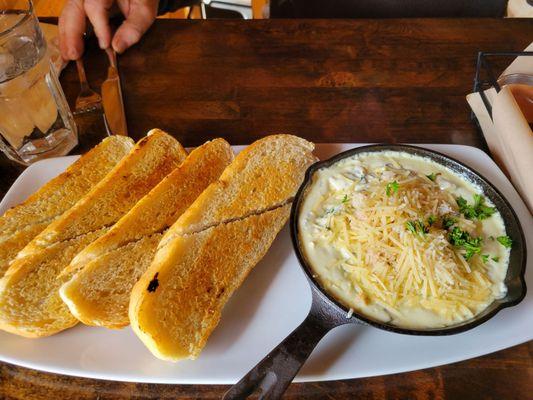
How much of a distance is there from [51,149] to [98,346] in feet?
3.44

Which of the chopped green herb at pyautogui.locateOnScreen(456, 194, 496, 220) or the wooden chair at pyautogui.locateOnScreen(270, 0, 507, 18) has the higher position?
the wooden chair at pyautogui.locateOnScreen(270, 0, 507, 18)

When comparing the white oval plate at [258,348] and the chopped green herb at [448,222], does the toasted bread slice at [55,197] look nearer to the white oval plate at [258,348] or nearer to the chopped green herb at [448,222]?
the white oval plate at [258,348]

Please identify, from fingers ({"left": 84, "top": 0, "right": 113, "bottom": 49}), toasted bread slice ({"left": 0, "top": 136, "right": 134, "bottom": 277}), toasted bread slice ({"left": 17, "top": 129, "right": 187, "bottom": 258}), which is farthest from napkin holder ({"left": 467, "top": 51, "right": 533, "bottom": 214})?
fingers ({"left": 84, "top": 0, "right": 113, "bottom": 49})

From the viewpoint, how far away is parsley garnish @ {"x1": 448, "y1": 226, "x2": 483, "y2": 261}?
135cm

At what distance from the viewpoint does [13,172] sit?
2008 mm

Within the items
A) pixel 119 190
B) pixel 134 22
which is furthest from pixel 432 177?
pixel 134 22

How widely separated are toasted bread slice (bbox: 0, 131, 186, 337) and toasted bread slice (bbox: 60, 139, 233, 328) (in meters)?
0.10

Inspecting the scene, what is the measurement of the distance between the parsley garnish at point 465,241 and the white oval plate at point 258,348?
0.21m

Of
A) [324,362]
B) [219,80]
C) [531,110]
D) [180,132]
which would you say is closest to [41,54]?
[180,132]

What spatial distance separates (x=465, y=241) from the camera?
1367mm

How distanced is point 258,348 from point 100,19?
2006 millimetres

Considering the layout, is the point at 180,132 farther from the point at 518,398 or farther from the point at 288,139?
the point at 518,398

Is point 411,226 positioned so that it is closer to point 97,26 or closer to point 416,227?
point 416,227

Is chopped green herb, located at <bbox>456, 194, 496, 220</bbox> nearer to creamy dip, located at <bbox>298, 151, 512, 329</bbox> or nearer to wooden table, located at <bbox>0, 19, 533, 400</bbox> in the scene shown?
creamy dip, located at <bbox>298, 151, 512, 329</bbox>
